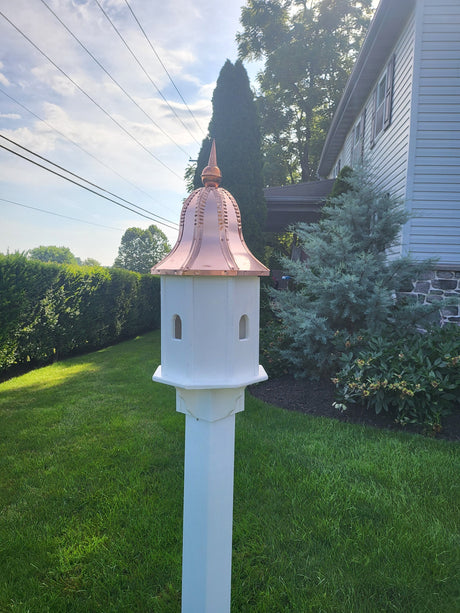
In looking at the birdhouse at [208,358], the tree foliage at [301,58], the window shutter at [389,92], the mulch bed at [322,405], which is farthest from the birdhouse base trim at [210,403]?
the tree foliage at [301,58]

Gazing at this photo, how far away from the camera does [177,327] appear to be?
1255 mm

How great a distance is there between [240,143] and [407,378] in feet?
23.0

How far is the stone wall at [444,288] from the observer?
20.7ft

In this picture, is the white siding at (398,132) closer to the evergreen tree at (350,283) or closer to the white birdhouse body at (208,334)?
the evergreen tree at (350,283)

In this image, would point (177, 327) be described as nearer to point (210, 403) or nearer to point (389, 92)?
point (210, 403)

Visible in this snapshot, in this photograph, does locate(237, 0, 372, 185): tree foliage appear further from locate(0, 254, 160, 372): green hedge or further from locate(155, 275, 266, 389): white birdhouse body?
locate(155, 275, 266, 389): white birdhouse body

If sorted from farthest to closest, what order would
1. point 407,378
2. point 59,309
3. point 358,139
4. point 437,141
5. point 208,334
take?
point 358,139 → point 59,309 → point 437,141 → point 407,378 → point 208,334

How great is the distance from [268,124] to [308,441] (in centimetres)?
2245

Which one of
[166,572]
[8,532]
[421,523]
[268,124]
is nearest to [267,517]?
[166,572]

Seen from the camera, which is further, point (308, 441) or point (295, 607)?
point (308, 441)

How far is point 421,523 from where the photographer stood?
235 cm

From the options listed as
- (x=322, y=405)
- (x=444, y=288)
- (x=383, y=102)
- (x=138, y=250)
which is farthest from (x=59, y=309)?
(x=138, y=250)

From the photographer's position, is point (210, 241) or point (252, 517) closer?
point (210, 241)

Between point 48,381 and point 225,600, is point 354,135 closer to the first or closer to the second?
point 48,381
